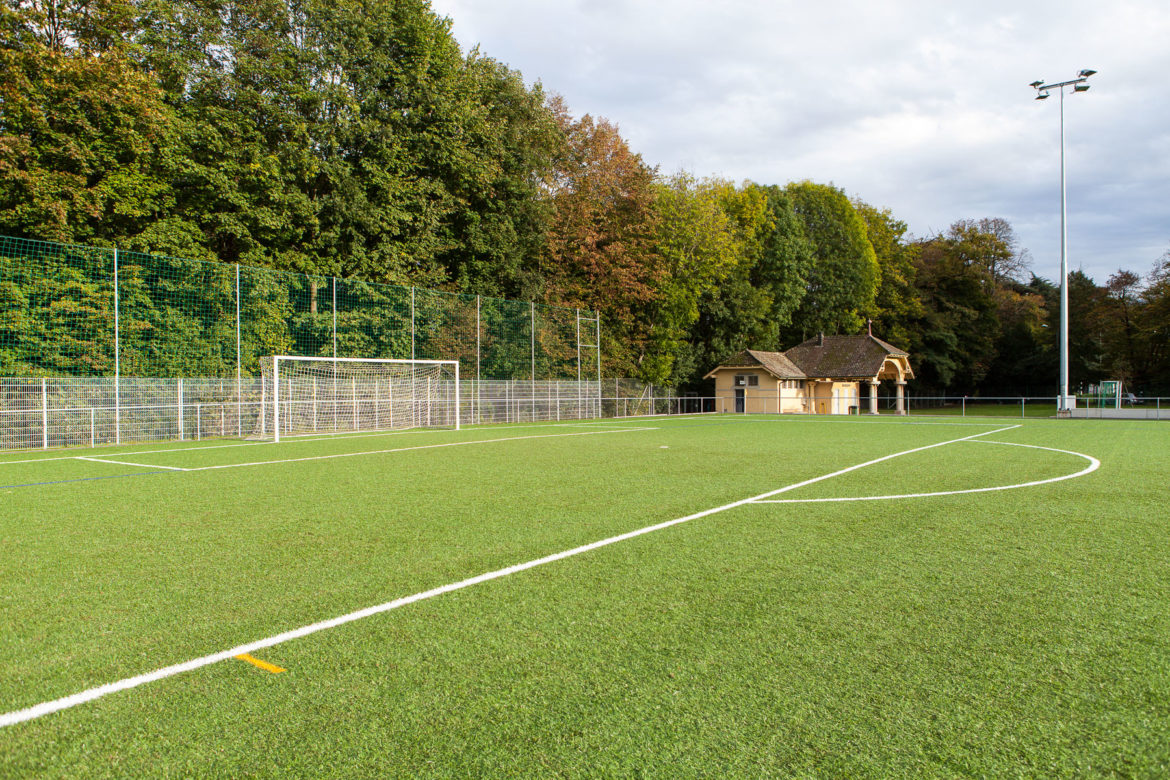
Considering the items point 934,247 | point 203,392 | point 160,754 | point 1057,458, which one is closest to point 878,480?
point 1057,458

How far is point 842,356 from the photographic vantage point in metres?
46.0

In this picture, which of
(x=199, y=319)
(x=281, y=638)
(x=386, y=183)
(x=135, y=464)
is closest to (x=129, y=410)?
(x=199, y=319)

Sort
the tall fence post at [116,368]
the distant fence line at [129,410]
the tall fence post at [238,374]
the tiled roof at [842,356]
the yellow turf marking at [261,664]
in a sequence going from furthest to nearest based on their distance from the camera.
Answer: the tiled roof at [842,356] < the tall fence post at [238,374] < the tall fence post at [116,368] < the distant fence line at [129,410] < the yellow turf marking at [261,664]

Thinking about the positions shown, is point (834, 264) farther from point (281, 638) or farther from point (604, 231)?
point (281, 638)

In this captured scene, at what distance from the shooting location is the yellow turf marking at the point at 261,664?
9.36 feet

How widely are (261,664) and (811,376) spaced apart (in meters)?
45.7

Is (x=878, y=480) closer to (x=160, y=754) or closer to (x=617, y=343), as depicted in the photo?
(x=160, y=754)

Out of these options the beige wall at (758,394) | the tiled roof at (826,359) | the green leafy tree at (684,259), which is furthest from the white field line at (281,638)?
the tiled roof at (826,359)

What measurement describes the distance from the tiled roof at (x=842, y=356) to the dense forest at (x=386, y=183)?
2491 mm

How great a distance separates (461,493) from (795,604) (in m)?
4.72

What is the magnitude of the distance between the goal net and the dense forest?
193 inches

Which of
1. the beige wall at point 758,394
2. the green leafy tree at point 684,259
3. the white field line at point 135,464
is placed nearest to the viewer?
the white field line at point 135,464

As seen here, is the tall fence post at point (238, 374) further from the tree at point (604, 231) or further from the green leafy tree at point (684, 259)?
the green leafy tree at point (684, 259)

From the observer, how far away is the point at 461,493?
25.2 feet
